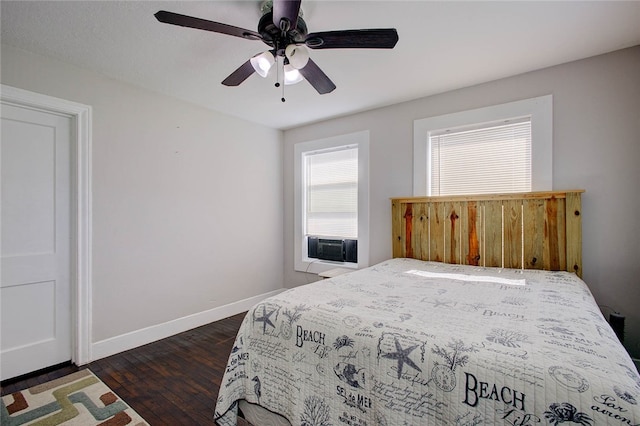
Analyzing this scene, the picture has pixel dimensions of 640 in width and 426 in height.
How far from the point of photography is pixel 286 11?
1.39 m

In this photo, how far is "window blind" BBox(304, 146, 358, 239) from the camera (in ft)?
12.2

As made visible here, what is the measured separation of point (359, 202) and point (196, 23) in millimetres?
2501

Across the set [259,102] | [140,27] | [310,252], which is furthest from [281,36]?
[310,252]

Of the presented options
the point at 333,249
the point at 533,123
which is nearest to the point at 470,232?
the point at 533,123

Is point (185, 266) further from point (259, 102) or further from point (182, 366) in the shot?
point (259, 102)

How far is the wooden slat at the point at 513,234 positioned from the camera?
2549 millimetres

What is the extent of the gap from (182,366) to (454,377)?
7.26ft

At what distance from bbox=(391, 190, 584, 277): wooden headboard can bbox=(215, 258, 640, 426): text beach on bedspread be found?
0.56m

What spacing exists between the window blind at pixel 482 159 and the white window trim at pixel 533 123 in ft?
0.22

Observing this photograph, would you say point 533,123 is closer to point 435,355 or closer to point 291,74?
point 291,74

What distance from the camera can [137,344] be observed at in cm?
277

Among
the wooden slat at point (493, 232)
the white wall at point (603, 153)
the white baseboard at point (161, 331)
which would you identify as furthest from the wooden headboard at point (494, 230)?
the white baseboard at point (161, 331)

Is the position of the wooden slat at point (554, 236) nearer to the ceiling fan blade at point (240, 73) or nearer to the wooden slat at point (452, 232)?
the wooden slat at point (452, 232)

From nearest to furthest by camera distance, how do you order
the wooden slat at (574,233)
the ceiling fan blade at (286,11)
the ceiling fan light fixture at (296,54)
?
the ceiling fan blade at (286,11), the ceiling fan light fixture at (296,54), the wooden slat at (574,233)
